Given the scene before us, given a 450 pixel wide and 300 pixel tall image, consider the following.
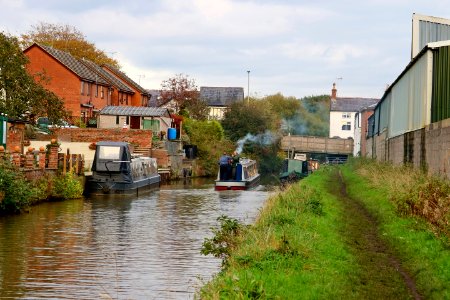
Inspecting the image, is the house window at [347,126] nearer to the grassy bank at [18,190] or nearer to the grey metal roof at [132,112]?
the grey metal roof at [132,112]

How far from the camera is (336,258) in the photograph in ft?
43.5

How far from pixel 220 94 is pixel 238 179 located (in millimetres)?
65370

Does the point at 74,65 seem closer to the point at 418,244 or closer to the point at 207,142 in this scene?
the point at 207,142

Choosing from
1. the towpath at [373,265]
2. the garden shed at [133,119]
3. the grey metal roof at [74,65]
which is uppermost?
the grey metal roof at [74,65]

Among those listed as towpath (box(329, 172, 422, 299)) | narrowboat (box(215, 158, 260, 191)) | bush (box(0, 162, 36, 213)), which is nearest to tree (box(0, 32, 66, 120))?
narrowboat (box(215, 158, 260, 191))

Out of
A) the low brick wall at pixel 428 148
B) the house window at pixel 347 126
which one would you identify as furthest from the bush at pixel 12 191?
the house window at pixel 347 126

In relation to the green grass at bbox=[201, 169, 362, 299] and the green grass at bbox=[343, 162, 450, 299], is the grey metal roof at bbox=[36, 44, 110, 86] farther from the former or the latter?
the green grass at bbox=[201, 169, 362, 299]

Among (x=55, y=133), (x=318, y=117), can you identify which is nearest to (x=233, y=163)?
(x=55, y=133)

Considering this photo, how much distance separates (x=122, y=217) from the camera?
2700cm

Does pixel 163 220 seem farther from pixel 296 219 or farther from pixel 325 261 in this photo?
pixel 325 261

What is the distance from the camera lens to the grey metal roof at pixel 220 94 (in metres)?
112

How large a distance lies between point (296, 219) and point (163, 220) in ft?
30.6

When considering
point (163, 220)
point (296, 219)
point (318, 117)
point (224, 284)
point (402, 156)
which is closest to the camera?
point (224, 284)

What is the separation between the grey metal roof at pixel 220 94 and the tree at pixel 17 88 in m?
68.3
